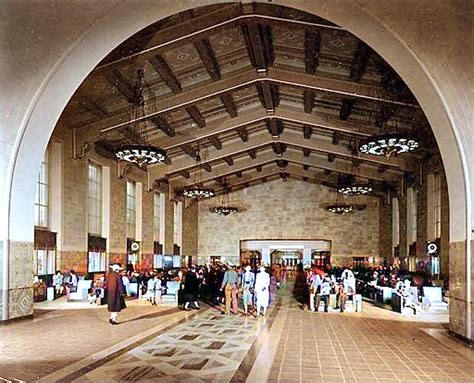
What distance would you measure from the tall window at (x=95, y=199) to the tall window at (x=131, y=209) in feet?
8.38

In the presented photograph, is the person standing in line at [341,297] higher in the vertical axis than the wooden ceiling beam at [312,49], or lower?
lower

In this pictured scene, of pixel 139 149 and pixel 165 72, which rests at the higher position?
pixel 165 72

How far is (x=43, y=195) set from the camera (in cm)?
1468

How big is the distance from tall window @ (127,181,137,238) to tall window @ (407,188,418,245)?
12.5m

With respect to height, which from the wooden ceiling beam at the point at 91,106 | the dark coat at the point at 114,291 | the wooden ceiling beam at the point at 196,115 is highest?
the wooden ceiling beam at the point at 196,115

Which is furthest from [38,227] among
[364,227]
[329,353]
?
[364,227]

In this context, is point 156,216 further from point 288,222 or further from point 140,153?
point 140,153

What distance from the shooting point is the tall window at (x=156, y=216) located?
23.9 metres

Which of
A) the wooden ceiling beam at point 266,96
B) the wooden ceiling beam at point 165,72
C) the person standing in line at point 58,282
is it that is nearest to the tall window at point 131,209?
the person standing in line at point 58,282

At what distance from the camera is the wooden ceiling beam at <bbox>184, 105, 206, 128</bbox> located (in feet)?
52.4

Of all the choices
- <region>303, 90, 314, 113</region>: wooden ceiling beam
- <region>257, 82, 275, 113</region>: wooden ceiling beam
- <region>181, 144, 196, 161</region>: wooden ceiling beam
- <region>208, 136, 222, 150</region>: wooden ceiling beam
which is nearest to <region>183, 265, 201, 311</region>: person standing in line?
<region>257, 82, 275, 113</region>: wooden ceiling beam

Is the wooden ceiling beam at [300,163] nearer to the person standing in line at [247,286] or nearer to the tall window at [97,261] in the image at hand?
the tall window at [97,261]

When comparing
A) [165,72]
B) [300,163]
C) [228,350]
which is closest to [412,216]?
[300,163]

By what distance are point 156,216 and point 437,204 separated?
1341 cm
